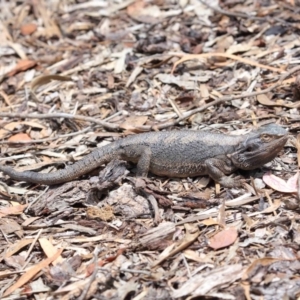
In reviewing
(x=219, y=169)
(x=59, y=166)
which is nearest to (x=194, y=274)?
(x=219, y=169)

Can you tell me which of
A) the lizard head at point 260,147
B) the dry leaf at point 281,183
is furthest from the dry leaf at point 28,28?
the dry leaf at point 281,183

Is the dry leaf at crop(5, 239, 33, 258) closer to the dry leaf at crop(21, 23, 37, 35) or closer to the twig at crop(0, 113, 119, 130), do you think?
the twig at crop(0, 113, 119, 130)

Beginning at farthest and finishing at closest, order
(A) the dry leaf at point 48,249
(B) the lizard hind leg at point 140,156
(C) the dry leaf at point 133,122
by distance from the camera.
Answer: (C) the dry leaf at point 133,122 < (B) the lizard hind leg at point 140,156 < (A) the dry leaf at point 48,249

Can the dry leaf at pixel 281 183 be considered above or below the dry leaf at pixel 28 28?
below

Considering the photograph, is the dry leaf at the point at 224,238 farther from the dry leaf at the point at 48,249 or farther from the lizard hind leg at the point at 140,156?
the dry leaf at the point at 48,249

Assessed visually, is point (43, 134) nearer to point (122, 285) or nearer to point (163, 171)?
point (163, 171)

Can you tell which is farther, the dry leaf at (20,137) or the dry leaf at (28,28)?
the dry leaf at (28,28)

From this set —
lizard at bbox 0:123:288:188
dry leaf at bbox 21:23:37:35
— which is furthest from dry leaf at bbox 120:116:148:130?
dry leaf at bbox 21:23:37:35
